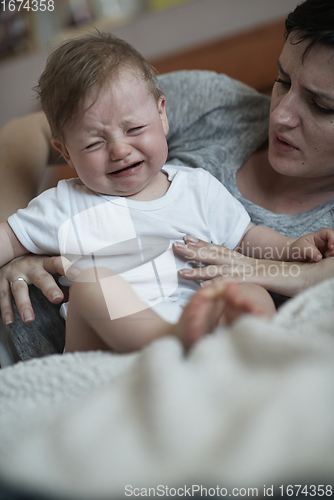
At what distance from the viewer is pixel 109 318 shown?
0.63 m

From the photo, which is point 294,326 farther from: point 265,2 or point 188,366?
point 265,2

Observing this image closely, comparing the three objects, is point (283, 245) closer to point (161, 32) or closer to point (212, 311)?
point (212, 311)

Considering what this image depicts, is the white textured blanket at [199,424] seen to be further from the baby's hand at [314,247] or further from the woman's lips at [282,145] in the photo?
the woman's lips at [282,145]

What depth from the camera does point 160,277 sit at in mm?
841

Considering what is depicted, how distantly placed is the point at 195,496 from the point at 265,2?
2091mm

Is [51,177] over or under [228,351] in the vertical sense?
under

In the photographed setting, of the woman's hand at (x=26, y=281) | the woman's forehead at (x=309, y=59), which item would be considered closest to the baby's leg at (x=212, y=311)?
the woman's hand at (x=26, y=281)

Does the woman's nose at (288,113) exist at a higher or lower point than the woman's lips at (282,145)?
higher

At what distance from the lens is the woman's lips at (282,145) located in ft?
3.20

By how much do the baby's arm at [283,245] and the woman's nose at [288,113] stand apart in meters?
0.25

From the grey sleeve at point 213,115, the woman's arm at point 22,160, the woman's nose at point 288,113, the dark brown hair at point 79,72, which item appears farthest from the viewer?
the grey sleeve at point 213,115

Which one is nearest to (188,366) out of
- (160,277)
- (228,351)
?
(228,351)

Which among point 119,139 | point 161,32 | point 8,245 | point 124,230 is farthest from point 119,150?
point 161,32

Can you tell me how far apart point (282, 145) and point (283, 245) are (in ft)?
0.85
